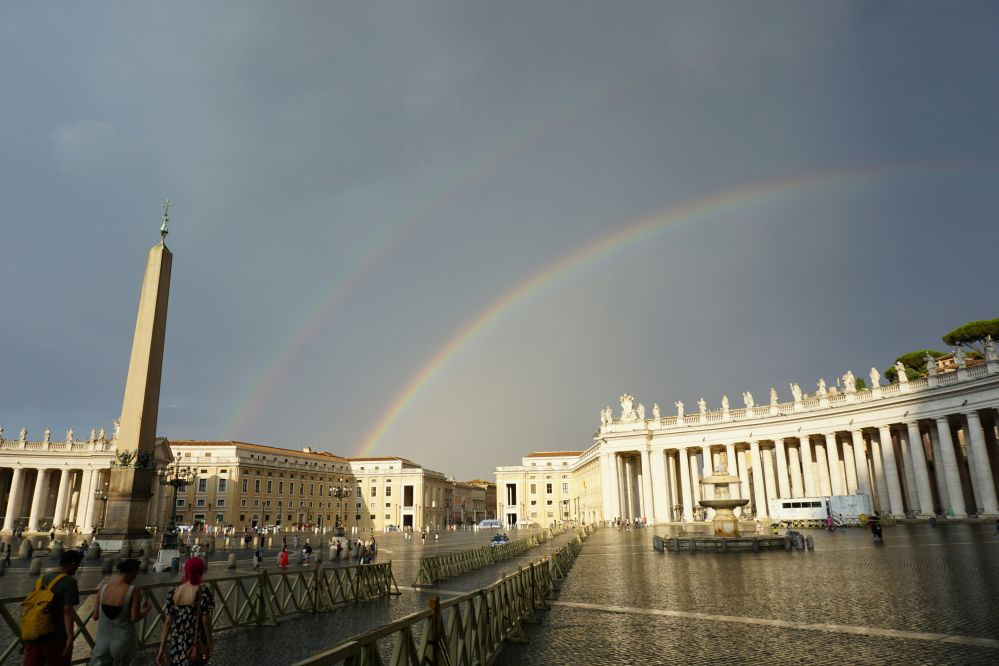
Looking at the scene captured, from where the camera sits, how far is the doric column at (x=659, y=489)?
236 ft

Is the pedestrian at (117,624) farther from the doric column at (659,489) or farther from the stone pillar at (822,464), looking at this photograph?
the stone pillar at (822,464)

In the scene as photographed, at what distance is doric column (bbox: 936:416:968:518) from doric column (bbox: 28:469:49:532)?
102372 mm

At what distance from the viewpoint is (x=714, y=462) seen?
7650cm

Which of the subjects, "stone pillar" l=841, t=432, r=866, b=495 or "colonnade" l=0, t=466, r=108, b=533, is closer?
"stone pillar" l=841, t=432, r=866, b=495

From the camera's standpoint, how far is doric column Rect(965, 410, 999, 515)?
44469 millimetres

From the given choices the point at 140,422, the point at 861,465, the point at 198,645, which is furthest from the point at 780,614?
the point at 861,465

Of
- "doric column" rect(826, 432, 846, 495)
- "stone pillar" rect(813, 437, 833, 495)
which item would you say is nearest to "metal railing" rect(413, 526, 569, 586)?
"doric column" rect(826, 432, 846, 495)

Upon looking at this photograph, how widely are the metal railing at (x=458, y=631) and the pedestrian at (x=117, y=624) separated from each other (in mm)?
2623

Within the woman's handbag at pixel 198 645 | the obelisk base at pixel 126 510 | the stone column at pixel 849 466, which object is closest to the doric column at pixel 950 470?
the stone column at pixel 849 466

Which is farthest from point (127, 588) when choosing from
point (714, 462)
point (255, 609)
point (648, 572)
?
point (714, 462)

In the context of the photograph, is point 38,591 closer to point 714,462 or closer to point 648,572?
point 648,572

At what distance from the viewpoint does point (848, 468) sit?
6525 centimetres

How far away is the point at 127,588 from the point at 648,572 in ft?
57.2

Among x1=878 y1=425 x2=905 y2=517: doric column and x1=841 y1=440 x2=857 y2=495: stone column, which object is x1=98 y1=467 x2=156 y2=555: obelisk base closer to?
x1=878 y1=425 x2=905 y2=517: doric column
